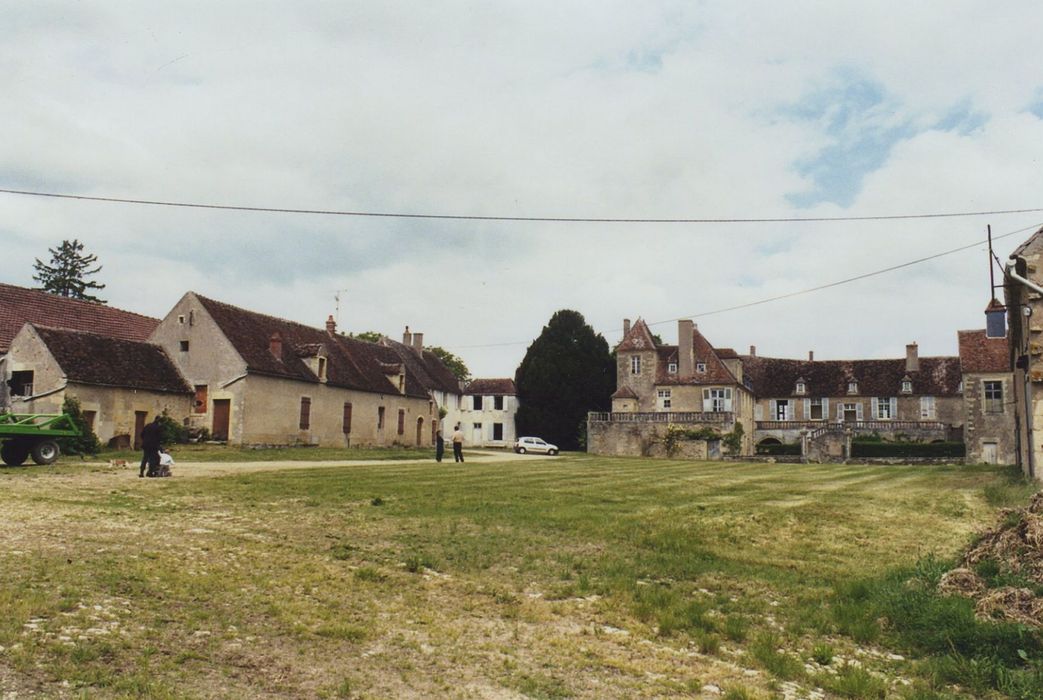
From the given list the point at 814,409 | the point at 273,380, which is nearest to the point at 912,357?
the point at 814,409

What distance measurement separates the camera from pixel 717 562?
10648 mm

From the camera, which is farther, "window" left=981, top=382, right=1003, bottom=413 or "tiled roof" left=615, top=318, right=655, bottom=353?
"tiled roof" left=615, top=318, right=655, bottom=353

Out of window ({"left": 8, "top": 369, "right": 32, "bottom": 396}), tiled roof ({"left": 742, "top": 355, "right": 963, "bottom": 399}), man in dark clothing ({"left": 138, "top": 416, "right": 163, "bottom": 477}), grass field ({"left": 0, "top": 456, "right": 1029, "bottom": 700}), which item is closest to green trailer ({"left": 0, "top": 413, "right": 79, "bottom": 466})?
man in dark clothing ({"left": 138, "top": 416, "right": 163, "bottom": 477})

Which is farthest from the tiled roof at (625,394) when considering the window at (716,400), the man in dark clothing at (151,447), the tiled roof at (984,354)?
the man in dark clothing at (151,447)

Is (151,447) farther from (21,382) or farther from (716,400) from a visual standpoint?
(716,400)

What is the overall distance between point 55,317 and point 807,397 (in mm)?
57233

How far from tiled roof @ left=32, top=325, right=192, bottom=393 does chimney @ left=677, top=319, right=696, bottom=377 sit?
37129 millimetres

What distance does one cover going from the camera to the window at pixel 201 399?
36594 mm

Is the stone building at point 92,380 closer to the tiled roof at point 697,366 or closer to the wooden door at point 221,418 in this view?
the wooden door at point 221,418

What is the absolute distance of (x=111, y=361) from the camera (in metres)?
33.5

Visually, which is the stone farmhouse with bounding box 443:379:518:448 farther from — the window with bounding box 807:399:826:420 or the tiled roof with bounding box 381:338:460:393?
the window with bounding box 807:399:826:420

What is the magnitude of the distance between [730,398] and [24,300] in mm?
45217

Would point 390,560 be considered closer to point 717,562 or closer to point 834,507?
point 717,562

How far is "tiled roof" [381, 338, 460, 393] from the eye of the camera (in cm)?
5997
